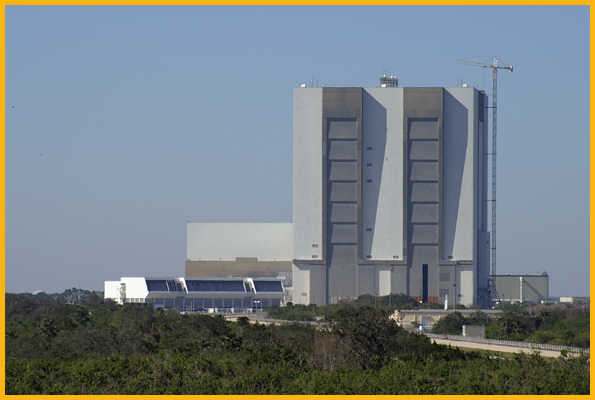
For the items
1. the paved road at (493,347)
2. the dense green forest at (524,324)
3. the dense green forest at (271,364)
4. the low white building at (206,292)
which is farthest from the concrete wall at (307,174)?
the dense green forest at (271,364)

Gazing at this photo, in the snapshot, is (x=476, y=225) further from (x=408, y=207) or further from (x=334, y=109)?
(x=334, y=109)

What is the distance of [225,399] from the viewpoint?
160 feet

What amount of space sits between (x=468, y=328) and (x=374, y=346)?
53.4 meters

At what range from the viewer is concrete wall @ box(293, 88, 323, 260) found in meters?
175

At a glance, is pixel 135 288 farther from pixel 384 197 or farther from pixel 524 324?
pixel 524 324

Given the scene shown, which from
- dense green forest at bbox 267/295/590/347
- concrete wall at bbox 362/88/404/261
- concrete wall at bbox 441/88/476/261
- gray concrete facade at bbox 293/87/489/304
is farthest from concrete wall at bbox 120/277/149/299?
concrete wall at bbox 441/88/476/261

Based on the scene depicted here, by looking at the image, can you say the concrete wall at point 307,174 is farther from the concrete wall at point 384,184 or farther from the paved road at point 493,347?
the paved road at point 493,347

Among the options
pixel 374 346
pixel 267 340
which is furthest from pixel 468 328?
pixel 374 346

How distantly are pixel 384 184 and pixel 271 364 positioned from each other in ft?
376

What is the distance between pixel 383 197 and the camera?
576 feet

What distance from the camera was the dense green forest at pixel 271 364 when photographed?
2140 inches

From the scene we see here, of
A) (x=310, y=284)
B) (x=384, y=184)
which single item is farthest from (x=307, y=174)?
(x=310, y=284)

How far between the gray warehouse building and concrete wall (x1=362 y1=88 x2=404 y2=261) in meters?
0.14

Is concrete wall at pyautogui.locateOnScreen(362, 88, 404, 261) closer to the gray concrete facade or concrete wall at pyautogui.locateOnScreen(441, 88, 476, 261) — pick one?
the gray concrete facade
